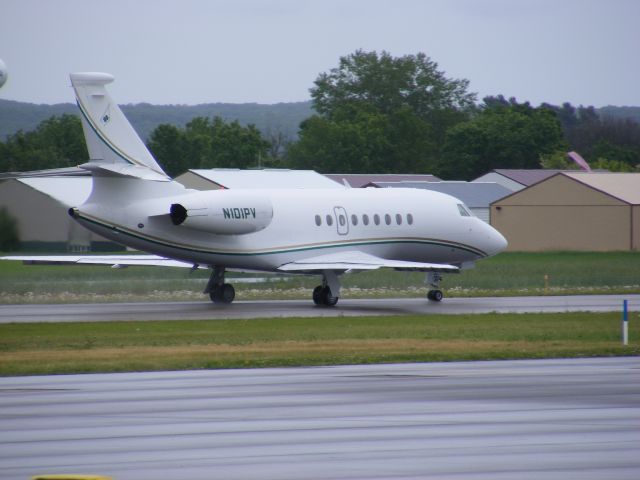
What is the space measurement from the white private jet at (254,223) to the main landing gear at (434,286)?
31 millimetres

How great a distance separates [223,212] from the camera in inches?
1298

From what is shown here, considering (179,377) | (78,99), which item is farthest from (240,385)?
(78,99)

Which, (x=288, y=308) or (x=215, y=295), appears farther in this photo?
(x=215, y=295)

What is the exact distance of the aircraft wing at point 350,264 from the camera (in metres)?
33.7

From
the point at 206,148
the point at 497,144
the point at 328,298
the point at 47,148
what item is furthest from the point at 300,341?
the point at 206,148

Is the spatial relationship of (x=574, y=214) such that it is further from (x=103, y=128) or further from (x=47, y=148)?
(x=103, y=128)

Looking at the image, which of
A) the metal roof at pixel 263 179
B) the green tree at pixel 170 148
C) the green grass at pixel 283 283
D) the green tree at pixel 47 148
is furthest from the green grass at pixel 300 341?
the green tree at pixel 170 148

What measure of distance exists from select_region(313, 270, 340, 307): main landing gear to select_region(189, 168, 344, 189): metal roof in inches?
1175

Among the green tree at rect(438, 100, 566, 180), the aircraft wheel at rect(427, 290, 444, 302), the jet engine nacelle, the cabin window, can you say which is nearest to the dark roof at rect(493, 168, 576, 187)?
the green tree at rect(438, 100, 566, 180)

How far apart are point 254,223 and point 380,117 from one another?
296 ft

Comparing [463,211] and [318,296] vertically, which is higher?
[463,211]

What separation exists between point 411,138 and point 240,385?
105 metres

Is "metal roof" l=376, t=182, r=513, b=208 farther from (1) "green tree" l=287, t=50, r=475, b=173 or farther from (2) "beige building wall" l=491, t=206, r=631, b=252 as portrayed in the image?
(1) "green tree" l=287, t=50, r=475, b=173

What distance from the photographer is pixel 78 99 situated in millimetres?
31438
